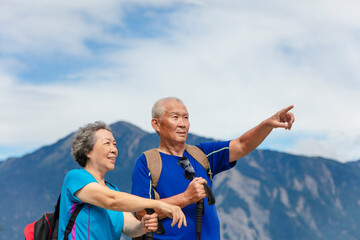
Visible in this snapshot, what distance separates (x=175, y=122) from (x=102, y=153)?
1078mm

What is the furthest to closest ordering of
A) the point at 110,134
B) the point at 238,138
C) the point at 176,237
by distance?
the point at 238,138, the point at 176,237, the point at 110,134

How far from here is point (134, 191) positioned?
5.18 m

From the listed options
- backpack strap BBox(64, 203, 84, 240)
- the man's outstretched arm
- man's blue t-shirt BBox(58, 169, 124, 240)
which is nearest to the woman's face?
man's blue t-shirt BBox(58, 169, 124, 240)

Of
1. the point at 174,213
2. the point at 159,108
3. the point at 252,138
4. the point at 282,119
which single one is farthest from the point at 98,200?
the point at 282,119

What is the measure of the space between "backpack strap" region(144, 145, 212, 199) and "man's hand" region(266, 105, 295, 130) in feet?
2.58

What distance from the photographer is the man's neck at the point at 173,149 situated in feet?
17.7

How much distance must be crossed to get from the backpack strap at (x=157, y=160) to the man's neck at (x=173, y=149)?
0.08 metres

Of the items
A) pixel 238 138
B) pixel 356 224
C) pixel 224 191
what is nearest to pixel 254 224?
pixel 224 191

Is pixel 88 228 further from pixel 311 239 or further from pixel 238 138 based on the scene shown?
pixel 311 239

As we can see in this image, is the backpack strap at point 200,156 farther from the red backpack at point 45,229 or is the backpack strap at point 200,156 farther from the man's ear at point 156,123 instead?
the red backpack at point 45,229

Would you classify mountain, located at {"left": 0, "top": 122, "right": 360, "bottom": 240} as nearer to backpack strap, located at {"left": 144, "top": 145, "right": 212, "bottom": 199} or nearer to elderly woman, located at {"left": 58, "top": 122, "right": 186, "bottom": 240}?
backpack strap, located at {"left": 144, "top": 145, "right": 212, "bottom": 199}

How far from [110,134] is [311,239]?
192m

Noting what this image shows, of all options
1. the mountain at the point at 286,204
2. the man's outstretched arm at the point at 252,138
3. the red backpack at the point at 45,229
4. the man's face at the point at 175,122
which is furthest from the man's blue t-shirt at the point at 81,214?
the mountain at the point at 286,204

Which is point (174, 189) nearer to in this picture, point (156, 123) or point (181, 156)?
point (181, 156)
